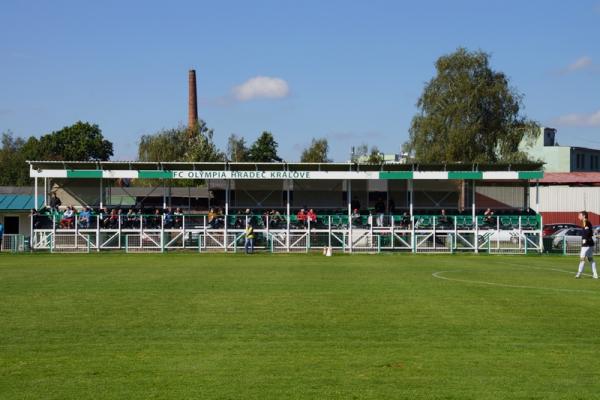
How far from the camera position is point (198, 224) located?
46.5 m

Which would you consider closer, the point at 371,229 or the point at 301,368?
the point at 301,368

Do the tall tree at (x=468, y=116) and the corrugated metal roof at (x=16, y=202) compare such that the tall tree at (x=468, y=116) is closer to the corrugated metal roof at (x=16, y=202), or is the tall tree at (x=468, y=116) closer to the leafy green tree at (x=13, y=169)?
the corrugated metal roof at (x=16, y=202)

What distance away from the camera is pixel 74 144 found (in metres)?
117

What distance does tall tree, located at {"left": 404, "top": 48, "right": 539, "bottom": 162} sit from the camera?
75250 millimetres

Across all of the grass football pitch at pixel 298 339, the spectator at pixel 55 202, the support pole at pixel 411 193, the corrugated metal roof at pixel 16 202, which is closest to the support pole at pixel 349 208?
the support pole at pixel 411 193

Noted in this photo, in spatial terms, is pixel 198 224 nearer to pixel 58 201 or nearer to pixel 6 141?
pixel 58 201

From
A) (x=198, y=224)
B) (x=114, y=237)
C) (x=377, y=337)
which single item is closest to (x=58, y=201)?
(x=114, y=237)

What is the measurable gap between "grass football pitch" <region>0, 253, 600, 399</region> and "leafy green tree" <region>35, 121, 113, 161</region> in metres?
95.6

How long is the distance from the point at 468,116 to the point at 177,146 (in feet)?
124

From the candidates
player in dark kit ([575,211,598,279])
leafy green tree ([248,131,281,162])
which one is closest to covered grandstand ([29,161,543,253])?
player in dark kit ([575,211,598,279])

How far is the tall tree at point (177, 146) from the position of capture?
95.8 metres

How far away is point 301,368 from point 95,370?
2.87 metres

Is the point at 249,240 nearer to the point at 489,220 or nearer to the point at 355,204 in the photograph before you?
the point at 355,204

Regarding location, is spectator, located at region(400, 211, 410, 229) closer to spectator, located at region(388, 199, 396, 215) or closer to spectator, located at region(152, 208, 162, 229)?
spectator, located at region(388, 199, 396, 215)
